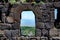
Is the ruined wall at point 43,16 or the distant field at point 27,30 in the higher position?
the ruined wall at point 43,16

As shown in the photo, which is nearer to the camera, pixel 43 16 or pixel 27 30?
pixel 43 16

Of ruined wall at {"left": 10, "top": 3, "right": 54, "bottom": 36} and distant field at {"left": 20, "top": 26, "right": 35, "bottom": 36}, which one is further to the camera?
distant field at {"left": 20, "top": 26, "right": 35, "bottom": 36}

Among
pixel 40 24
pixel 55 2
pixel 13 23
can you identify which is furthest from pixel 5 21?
pixel 55 2

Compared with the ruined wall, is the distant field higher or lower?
lower

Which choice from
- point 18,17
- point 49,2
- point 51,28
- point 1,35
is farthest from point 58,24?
point 1,35

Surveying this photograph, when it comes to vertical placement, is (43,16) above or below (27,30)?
above

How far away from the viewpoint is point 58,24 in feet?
36.9

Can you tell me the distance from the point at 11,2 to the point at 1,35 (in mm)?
1640

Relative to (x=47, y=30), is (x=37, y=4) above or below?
above

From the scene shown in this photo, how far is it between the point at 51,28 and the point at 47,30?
21cm

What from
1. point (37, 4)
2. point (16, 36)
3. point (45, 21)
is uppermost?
point (37, 4)

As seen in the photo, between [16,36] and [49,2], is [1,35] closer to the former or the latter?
[16,36]

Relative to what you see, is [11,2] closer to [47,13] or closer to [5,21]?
[5,21]

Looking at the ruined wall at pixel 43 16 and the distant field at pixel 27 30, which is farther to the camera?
the distant field at pixel 27 30
